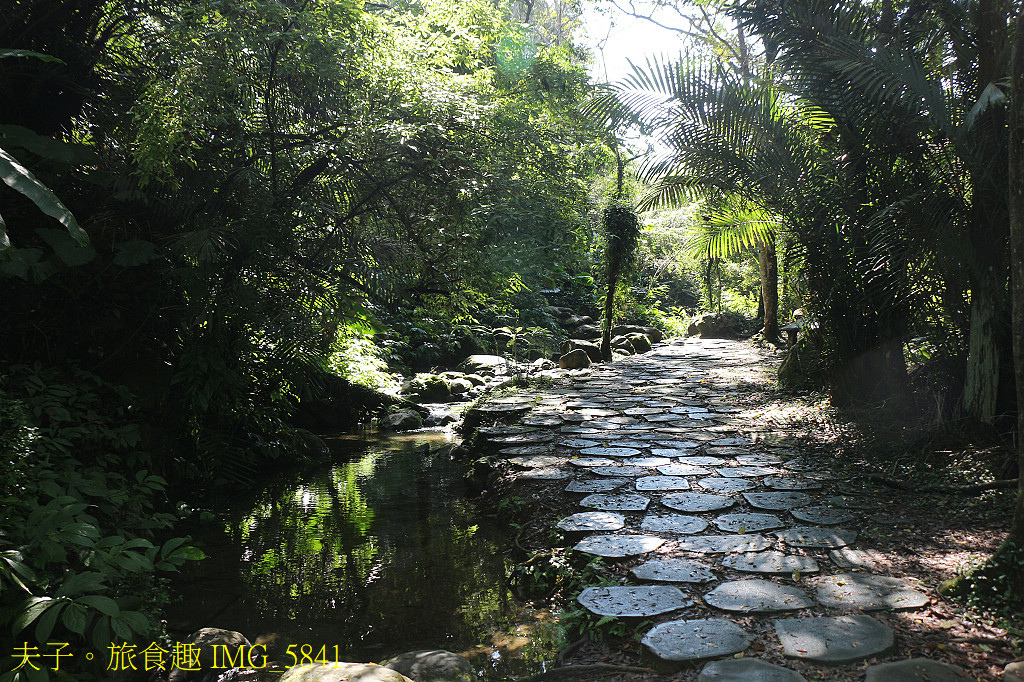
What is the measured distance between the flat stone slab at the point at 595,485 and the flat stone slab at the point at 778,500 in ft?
2.60

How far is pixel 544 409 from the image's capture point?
6918mm

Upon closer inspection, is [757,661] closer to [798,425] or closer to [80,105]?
[798,425]

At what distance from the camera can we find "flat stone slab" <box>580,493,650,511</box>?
3.68 meters

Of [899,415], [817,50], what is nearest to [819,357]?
[899,415]

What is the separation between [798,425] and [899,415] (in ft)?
3.31

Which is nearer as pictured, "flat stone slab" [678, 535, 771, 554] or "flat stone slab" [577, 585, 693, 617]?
"flat stone slab" [577, 585, 693, 617]

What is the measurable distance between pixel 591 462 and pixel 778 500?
1.41m

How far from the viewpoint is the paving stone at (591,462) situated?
15.2 feet

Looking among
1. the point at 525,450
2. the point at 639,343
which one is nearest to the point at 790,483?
the point at 525,450

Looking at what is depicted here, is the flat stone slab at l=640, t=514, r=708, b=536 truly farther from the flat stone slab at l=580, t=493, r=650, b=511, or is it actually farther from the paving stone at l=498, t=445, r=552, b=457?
the paving stone at l=498, t=445, r=552, b=457

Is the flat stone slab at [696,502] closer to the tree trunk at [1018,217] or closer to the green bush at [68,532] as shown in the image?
the tree trunk at [1018,217]

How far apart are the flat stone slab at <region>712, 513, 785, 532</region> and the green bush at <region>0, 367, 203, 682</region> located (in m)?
2.50

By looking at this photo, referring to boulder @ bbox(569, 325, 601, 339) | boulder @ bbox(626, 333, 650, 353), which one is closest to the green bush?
boulder @ bbox(626, 333, 650, 353)

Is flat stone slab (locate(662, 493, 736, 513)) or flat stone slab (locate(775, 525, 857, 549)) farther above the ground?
flat stone slab (locate(662, 493, 736, 513))
